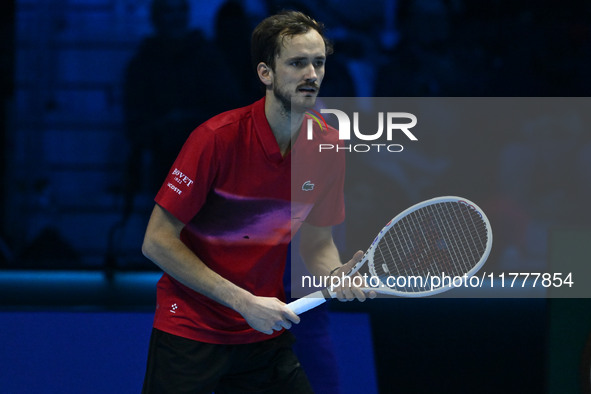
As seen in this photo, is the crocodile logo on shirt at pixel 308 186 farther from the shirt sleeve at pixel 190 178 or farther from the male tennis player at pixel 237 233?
the shirt sleeve at pixel 190 178

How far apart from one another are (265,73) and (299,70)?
113 mm

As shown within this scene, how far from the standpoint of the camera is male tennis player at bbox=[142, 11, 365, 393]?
2.10 meters

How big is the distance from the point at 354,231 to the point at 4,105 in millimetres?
1826

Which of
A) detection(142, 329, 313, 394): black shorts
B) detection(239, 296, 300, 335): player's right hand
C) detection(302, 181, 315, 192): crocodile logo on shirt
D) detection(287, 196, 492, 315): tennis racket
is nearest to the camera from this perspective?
detection(239, 296, 300, 335): player's right hand

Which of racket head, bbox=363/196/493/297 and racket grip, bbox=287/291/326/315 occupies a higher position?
racket head, bbox=363/196/493/297

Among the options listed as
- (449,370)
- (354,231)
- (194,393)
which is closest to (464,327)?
(449,370)

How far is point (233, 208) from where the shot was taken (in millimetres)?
2225

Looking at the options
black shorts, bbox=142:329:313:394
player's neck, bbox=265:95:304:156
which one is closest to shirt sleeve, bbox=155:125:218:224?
player's neck, bbox=265:95:304:156

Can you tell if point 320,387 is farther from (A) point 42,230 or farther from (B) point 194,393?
(A) point 42,230

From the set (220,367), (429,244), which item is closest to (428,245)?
(429,244)

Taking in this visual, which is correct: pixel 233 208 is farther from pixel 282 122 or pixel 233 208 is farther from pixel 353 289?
pixel 353 289

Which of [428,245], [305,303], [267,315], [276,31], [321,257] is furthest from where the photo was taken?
[428,245]

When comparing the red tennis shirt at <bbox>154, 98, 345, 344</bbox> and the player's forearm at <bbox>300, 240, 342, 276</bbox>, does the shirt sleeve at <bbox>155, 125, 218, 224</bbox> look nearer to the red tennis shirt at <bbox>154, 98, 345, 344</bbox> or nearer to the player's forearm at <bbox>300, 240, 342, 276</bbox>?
the red tennis shirt at <bbox>154, 98, 345, 344</bbox>

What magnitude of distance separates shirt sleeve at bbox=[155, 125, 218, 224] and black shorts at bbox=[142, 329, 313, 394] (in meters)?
0.32
